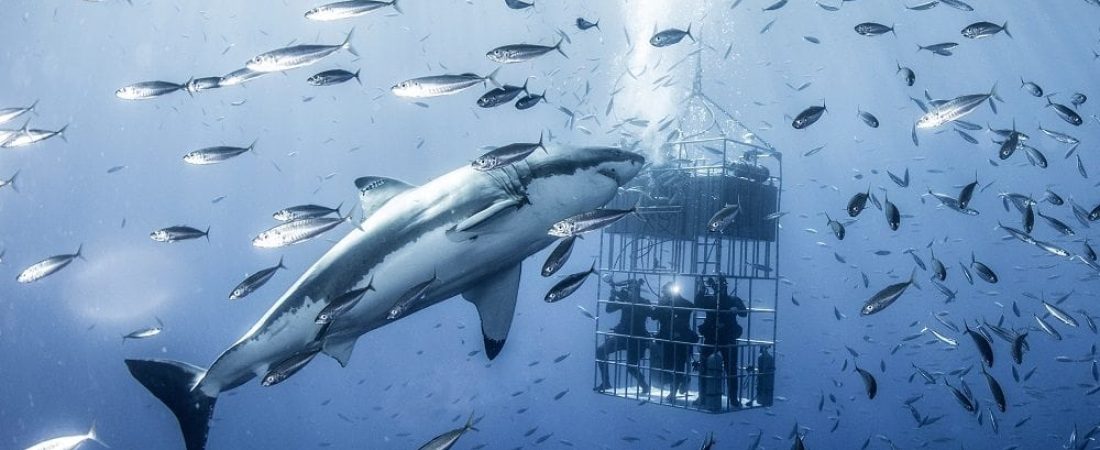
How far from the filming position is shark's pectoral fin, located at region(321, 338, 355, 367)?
4.91 metres

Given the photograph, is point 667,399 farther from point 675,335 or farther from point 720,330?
point 720,330

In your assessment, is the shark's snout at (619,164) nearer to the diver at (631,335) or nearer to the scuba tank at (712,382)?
the scuba tank at (712,382)

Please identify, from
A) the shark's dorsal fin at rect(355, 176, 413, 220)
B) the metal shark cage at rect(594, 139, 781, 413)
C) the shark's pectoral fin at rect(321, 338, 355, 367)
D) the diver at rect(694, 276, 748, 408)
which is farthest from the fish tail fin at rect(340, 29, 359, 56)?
the diver at rect(694, 276, 748, 408)

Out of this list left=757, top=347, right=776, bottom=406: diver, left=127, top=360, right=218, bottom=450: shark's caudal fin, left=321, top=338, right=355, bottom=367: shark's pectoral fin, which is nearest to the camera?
left=321, top=338, right=355, bottom=367: shark's pectoral fin

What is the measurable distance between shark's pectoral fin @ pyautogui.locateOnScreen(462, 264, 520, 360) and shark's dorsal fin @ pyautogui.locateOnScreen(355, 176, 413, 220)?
105cm

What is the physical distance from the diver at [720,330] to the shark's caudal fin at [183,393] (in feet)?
22.4

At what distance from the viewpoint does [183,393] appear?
17.3 ft

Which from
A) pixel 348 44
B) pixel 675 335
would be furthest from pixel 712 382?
pixel 348 44

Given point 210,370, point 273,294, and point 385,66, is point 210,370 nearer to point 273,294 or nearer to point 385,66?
point 385,66

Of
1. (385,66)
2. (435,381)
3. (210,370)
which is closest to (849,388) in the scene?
(435,381)

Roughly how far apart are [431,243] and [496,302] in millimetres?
1270

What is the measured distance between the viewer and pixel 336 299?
4.34m

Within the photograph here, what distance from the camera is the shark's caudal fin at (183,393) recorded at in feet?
17.2

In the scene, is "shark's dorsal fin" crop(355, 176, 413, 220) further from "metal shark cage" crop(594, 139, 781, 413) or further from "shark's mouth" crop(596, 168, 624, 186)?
"metal shark cage" crop(594, 139, 781, 413)
